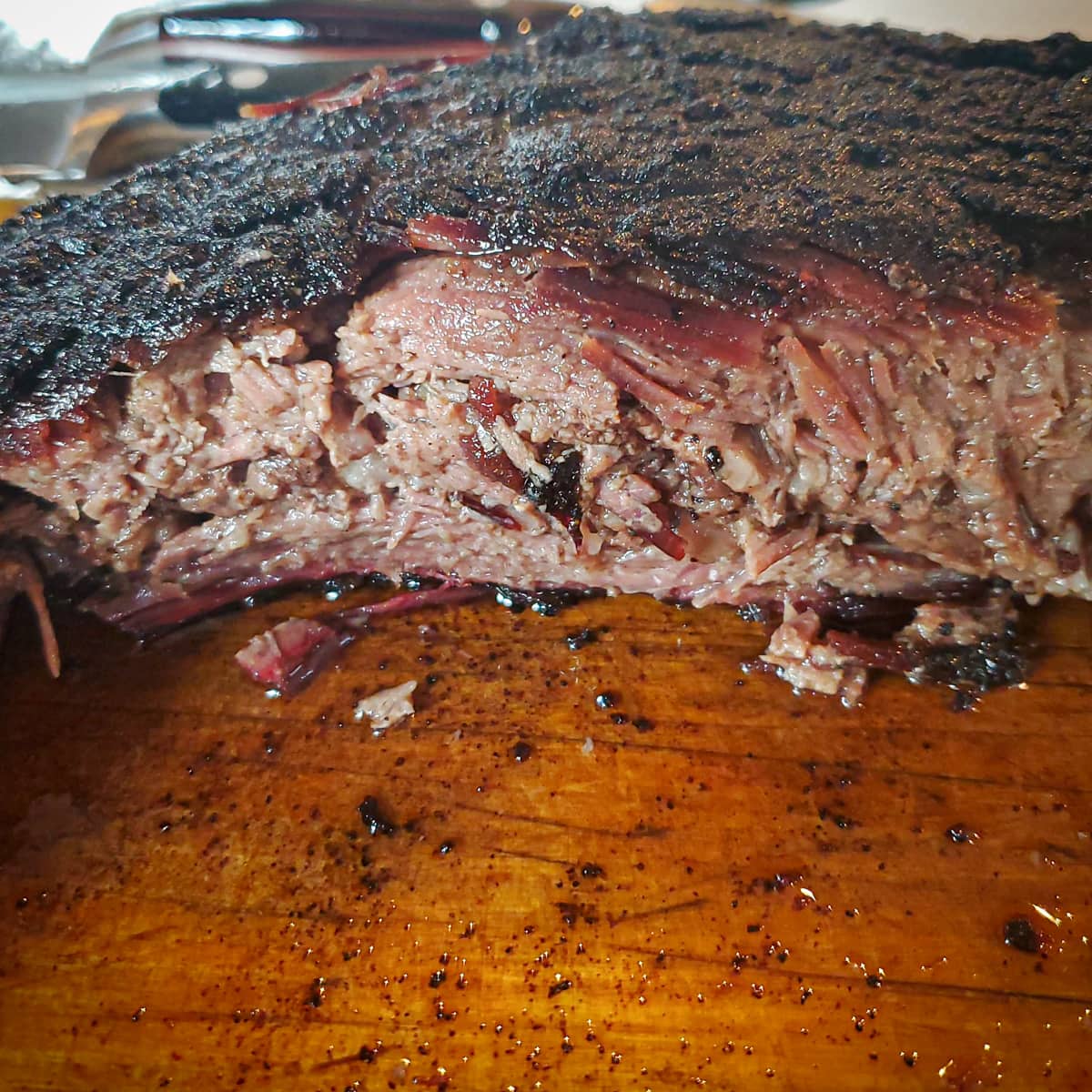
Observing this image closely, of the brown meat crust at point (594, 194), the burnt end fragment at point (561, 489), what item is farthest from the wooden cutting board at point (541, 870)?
the brown meat crust at point (594, 194)

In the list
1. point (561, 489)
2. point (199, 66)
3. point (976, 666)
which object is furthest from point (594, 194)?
point (199, 66)

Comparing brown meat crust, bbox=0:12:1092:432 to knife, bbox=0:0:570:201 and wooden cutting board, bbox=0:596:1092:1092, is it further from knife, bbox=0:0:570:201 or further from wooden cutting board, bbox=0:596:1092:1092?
knife, bbox=0:0:570:201

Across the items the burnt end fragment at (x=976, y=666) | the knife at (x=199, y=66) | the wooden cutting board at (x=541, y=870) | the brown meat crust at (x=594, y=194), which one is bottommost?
the wooden cutting board at (x=541, y=870)

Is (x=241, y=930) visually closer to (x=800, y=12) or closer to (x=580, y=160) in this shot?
(x=580, y=160)

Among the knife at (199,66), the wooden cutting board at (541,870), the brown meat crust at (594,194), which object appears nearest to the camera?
the wooden cutting board at (541,870)

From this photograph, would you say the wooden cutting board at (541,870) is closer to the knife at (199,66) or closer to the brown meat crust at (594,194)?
the brown meat crust at (594,194)

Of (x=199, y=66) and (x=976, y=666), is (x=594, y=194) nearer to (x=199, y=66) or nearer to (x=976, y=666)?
(x=976, y=666)

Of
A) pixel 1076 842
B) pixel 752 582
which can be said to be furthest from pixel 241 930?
pixel 1076 842
